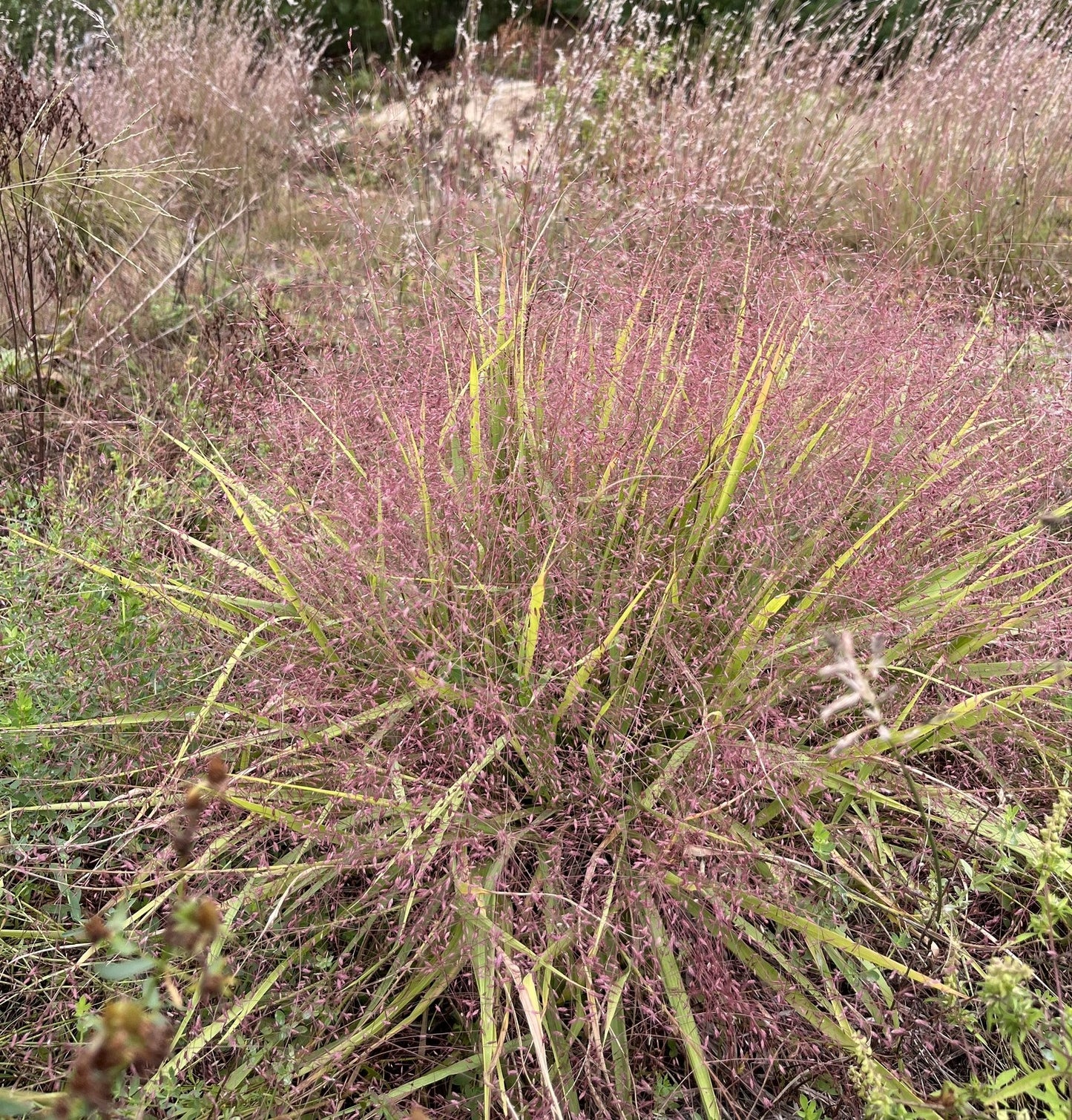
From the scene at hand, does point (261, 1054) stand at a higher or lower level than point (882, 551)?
lower

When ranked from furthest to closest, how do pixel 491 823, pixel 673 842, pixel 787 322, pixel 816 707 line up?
pixel 787 322 < pixel 816 707 < pixel 491 823 < pixel 673 842

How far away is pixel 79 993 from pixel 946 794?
142 cm

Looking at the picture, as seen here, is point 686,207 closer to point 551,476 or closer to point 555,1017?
point 551,476

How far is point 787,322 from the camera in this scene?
1771 millimetres

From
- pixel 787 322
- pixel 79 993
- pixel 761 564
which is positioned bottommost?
pixel 79 993

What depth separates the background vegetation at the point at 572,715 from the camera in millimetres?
1228

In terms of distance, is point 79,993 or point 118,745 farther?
point 118,745

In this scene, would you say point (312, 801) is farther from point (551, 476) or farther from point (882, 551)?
point (882, 551)

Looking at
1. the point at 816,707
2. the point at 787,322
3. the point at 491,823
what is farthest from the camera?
the point at 787,322

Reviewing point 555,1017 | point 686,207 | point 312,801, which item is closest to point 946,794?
point 555,1017

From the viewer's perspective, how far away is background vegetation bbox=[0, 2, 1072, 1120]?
1228 millimetres

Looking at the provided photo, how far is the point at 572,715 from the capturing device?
1.38 m

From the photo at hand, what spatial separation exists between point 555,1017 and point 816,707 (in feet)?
2.05

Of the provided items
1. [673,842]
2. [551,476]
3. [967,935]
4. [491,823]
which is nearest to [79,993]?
[491,823]
